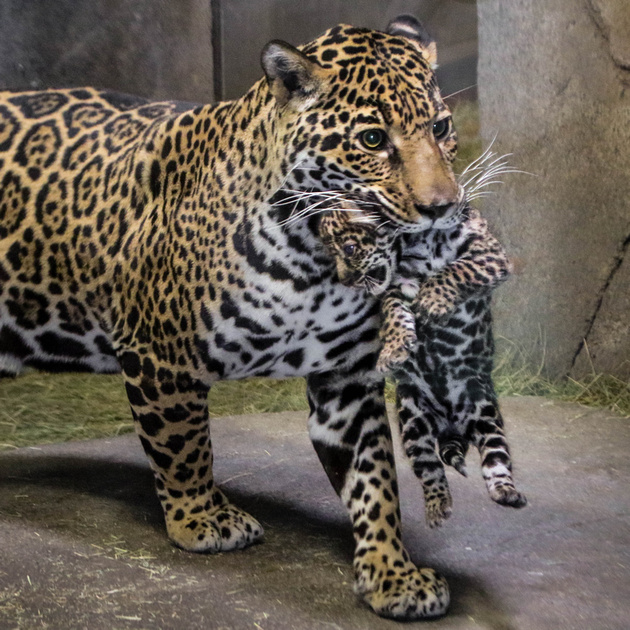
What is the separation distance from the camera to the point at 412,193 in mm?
2172

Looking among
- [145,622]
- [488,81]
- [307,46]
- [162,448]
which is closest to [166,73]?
[307,46]

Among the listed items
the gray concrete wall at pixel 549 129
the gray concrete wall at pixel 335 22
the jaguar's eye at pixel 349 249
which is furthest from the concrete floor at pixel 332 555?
the gray concrete wall at pixel 335 22

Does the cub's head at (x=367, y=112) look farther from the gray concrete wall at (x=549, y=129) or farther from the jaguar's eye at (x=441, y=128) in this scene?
the gray concrete wall at (x=549, y=129)

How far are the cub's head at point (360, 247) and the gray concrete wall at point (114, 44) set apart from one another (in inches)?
23.2

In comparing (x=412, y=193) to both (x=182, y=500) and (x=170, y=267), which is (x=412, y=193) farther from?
(x=182, y=500)

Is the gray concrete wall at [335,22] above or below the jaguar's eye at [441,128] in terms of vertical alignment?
above

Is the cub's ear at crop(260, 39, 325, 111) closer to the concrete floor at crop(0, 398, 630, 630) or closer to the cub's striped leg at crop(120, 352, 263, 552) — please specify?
the concrete floor at crop(0, 398, 630, 630)

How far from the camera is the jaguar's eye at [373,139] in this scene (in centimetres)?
231

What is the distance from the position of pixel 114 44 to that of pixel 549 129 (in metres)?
1.20

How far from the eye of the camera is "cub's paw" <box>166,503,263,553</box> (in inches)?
127

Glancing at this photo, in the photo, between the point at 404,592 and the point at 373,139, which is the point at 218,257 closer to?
the point at 373,139

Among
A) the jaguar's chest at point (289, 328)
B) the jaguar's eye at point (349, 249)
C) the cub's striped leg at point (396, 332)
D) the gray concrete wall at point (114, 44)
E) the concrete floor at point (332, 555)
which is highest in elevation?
the gray concrete wall at point (114, 44)

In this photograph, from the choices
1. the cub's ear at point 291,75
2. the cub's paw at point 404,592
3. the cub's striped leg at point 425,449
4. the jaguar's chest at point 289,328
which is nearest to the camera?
the cub's ear at point 291,75

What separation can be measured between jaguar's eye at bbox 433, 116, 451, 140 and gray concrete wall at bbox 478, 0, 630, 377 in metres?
0.15
